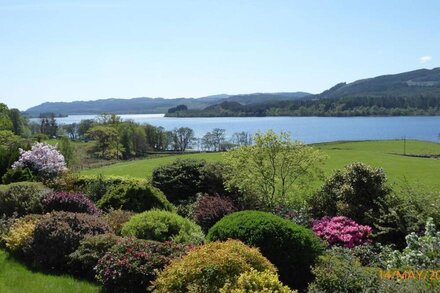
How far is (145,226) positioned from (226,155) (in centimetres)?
631

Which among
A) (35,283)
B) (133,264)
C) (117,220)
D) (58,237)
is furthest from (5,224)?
(133,264)

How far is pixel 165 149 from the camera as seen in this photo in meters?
101

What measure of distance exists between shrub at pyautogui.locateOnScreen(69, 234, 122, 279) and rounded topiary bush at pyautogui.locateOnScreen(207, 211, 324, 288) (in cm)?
237

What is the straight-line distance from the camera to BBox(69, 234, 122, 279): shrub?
9016 mm

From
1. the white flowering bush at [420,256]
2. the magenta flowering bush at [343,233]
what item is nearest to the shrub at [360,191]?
the magenta flowering bush at [343,233]

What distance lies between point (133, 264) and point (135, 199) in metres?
6.81

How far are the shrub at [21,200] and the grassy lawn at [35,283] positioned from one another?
3565 millimetres

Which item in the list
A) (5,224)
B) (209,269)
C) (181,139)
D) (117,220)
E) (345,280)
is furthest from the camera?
(181,139)

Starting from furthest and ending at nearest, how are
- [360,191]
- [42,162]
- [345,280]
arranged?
[42,162]
[360,191]
[345,280]

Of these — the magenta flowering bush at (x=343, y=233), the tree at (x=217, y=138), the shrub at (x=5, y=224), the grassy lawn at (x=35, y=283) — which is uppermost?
the shrub at (x=5, y=224)

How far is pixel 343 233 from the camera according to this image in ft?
37.4

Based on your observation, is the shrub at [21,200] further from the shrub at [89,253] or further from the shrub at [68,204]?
the shrub at [89,253]

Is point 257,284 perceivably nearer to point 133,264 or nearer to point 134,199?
point 133,264

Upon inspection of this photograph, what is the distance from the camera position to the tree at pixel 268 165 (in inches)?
605
